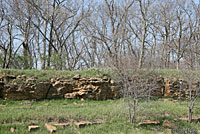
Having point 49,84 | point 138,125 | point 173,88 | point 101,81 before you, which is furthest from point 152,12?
point 138,125

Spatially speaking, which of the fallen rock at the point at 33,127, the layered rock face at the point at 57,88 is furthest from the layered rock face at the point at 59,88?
the fallen rock at the point at 33,127

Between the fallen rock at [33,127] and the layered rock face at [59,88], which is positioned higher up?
the layered rock face at [59,88]

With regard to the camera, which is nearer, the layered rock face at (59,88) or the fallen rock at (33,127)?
the fallen rock at (33,127)

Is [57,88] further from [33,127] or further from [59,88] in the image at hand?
[33,127]

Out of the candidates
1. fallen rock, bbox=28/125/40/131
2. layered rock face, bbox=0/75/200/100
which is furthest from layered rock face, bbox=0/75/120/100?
fallen rock, bbox=28/125/40/131

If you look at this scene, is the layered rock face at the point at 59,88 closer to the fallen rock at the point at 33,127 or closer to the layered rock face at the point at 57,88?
the layered rock face at the point at 57,88

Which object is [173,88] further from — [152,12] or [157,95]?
[152,12]

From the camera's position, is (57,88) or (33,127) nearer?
(33,127)

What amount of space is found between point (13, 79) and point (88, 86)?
366cm

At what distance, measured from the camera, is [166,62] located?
60.3 feet

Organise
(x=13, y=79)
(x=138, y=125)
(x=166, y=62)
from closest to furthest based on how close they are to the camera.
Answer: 1. (x=138, y=125)
2. (x=13, y=79)
3. (x=166, y=62)

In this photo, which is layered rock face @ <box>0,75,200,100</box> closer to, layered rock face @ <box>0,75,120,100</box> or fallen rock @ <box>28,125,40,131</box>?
layered rock face @ <box>0,75,120,100</box>

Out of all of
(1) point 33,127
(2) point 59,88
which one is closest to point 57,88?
(2) point 59,88

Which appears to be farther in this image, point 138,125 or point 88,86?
point 88,86
